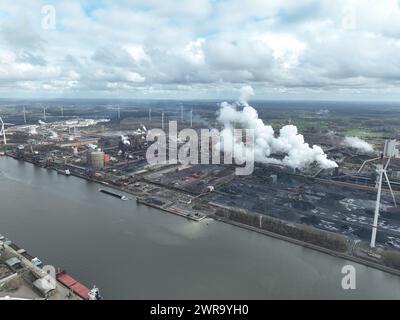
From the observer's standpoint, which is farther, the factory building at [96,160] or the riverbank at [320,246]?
the factory building at [96,160]

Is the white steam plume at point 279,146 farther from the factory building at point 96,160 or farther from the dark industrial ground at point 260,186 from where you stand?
the factory building at point 96,160

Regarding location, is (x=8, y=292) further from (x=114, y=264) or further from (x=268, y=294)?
(x=268, y=294)

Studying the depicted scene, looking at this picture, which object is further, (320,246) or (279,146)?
(279,146)

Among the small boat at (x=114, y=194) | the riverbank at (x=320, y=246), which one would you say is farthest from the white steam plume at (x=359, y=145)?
the small boat at (x=114, y=194)

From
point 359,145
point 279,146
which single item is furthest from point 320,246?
point 359,145

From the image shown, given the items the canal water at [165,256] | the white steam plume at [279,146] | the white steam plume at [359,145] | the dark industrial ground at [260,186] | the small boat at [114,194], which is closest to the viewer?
the canal water at [165,256]

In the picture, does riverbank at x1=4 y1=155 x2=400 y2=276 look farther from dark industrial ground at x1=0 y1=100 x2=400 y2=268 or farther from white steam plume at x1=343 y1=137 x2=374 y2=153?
white steam plume at x1=343 y1=137 x2=374 y2=153

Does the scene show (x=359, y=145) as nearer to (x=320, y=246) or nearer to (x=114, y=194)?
(x=320, y=246)
